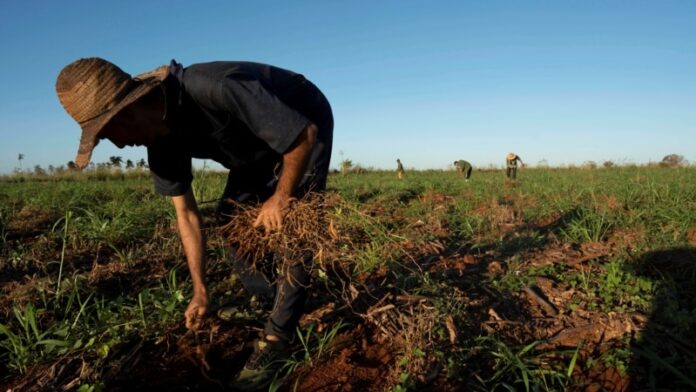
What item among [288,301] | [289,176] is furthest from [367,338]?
[289,176]

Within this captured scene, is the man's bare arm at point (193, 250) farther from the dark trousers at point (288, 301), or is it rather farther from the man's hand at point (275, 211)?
the man's hand at point (275, 211)

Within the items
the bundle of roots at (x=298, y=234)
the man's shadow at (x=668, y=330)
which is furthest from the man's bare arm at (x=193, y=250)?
the man's shadow at (x=668, y=330)

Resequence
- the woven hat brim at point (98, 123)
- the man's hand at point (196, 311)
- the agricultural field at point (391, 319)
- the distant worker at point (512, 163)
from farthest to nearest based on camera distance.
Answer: the distant worker at point (512, 163)
the man's hand at point (196, 311)
the agricultural field at point (391, 319)
the woven hat brim at point (98, 123)

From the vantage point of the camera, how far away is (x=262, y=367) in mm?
1942

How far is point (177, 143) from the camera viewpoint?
204cm

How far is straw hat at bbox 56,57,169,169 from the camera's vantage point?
1.67m

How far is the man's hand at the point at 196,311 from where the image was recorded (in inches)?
85.3

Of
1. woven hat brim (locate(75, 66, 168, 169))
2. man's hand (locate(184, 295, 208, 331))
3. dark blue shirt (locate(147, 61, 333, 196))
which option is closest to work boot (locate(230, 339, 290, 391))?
man's hand (locate(184, 295, 208, 331))

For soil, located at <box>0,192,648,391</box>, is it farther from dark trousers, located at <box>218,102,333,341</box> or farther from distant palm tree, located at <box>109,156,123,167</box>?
distant palm tree, located at <box>109,156,123,167</box>

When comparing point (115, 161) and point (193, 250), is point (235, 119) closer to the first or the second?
point (193, 250)

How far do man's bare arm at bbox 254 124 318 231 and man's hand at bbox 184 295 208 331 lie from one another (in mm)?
595

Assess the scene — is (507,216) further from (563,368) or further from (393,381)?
(393,381)

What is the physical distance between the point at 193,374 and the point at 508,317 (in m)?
1.64

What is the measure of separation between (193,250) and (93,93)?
2.95ft
